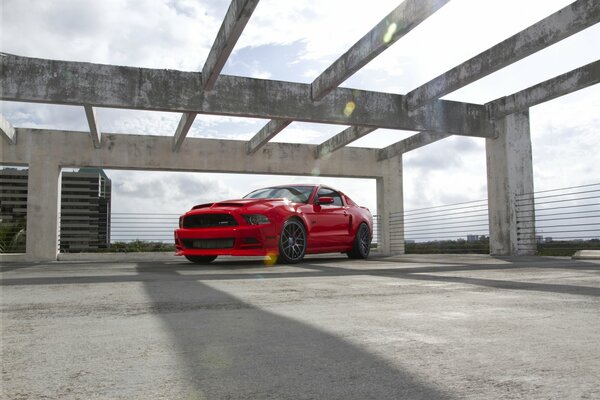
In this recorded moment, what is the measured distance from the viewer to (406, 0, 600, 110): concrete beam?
7.06m

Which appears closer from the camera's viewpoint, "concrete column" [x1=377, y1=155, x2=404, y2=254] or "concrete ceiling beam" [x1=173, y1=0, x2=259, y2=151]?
"concrete ceiling beam" [x1=173, y1=0, x2=259, y2=151]

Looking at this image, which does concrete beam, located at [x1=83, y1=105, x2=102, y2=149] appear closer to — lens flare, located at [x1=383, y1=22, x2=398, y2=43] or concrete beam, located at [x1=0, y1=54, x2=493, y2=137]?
concrete beam, located at [x1=0, y1=54, x2=493, y2=137]

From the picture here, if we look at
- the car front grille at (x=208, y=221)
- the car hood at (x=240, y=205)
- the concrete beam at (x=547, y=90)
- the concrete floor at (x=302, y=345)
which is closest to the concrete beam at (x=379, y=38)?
the car hood at (x=240, y=205)

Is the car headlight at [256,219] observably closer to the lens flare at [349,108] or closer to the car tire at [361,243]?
the car tire at [361,243]

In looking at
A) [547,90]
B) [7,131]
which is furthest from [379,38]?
[7,131]

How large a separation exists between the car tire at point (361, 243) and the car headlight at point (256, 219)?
2.58 meters

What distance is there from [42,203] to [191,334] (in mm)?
11846

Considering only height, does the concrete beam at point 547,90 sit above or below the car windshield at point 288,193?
above

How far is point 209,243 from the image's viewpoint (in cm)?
736

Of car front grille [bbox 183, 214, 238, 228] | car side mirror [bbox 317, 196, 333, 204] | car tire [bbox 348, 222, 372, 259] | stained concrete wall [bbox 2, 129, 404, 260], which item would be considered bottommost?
car tire [bbox 348, 222, 372, 259]

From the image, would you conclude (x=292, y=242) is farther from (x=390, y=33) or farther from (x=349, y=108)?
(x=349, y=108)

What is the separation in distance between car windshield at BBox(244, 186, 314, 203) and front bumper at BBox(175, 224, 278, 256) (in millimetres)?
1003

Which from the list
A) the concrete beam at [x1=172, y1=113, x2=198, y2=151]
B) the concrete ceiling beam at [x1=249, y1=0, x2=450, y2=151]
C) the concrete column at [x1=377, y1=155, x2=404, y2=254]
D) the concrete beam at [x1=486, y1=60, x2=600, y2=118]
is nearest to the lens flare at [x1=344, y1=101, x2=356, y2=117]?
the concrete ceiling beam at [x1=249, y1=0, x2=450, y2=151]

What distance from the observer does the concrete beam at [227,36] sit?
602 cm
